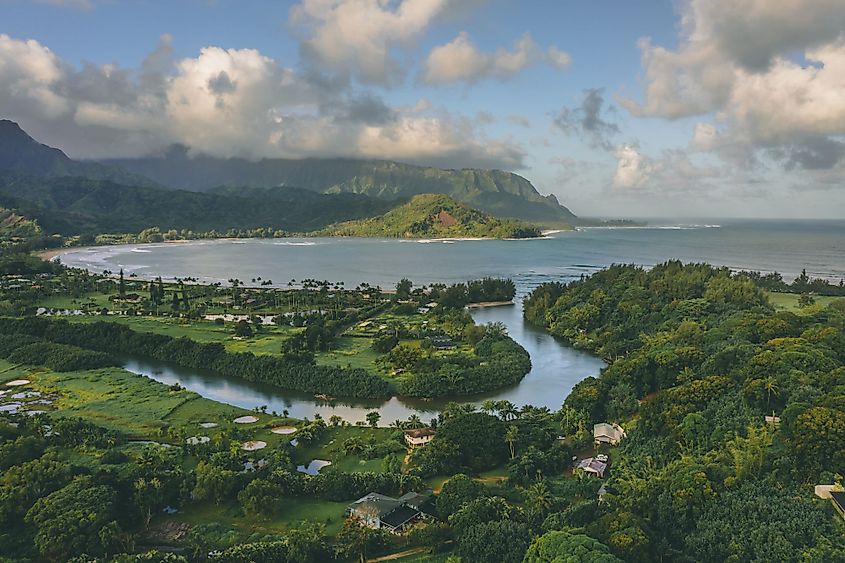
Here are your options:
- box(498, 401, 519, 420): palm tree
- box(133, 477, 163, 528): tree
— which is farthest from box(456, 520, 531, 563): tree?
box(498, 401, 519, 420): palm tree

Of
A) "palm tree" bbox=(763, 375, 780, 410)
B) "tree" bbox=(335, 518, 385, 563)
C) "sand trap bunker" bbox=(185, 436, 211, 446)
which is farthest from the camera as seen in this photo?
"sand trap bunker" bbox=(185, 436, 211, 446)

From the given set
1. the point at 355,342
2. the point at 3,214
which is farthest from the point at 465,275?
the point at 3,214

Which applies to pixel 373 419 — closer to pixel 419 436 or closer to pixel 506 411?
pixel 419 436

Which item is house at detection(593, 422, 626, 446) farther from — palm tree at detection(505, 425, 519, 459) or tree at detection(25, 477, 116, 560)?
tree at detection(25, 477, 116, 560)

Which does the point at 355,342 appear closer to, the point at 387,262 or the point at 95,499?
the point at 95,499

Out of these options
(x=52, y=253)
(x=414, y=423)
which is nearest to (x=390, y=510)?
(x=414, y=423)

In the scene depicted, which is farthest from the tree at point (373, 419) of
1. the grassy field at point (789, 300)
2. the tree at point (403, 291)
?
the grassy field at point (789, 300)

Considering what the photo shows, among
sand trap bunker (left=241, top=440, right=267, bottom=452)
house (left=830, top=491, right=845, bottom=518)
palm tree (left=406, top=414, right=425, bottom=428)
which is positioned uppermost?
house (left=830, top=491, right=845, bottom=518)
